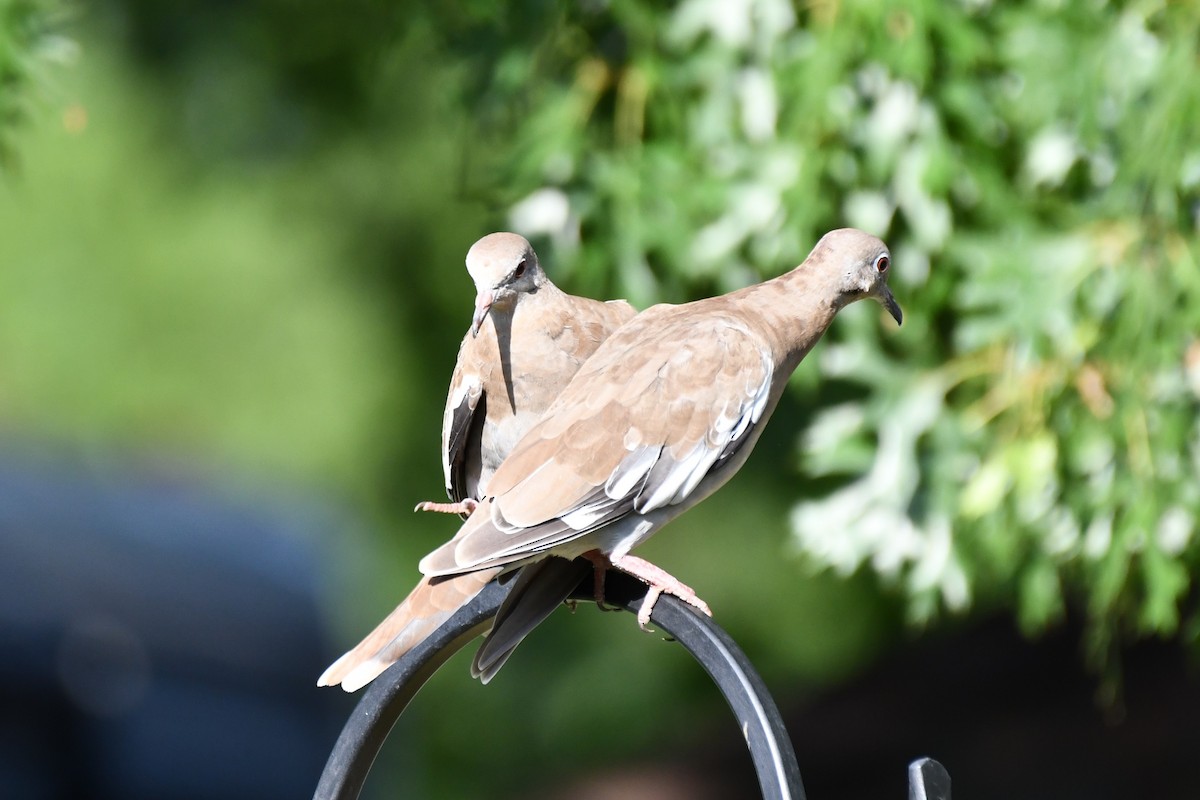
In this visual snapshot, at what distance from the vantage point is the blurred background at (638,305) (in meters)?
2.47

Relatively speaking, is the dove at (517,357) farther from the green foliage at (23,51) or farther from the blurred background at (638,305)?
the green foliage at (23,51)

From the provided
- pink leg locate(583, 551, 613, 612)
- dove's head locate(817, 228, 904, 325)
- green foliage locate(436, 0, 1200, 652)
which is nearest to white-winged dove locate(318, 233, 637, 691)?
pink leg locate(583, 551, 613, 612)

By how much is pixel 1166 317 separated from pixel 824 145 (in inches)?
25.9

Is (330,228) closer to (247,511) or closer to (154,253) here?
(154,253)

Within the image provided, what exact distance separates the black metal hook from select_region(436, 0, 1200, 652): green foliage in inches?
36.8

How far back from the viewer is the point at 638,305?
2701 mm

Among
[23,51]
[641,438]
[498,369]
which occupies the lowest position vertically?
[641,438]

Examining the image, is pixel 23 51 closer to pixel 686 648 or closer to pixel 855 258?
pixel 855 258

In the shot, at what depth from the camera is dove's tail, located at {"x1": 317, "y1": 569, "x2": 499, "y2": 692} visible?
5.54ft

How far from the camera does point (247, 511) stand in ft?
20.4

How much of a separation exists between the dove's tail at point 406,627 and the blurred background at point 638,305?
997mm

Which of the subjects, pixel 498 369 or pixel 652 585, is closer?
pixel 652 585

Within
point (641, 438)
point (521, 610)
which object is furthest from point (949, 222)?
point (521, 610)

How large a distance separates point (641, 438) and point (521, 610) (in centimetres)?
26
